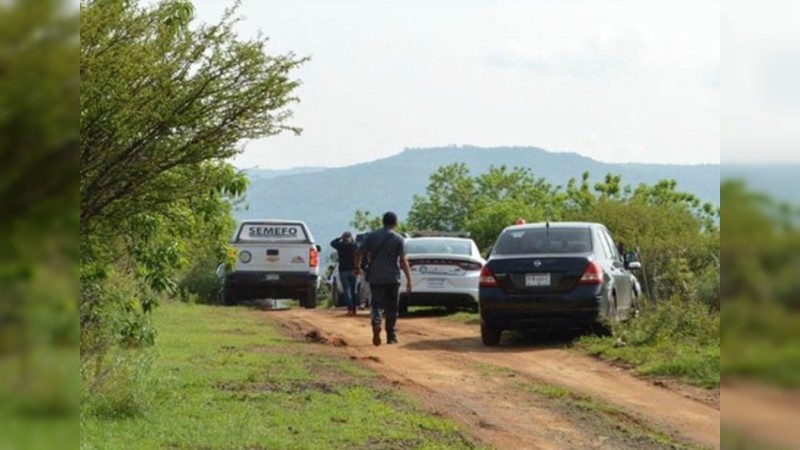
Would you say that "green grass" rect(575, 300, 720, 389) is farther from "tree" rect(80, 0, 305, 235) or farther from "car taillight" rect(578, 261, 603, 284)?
"tree" rect(80, 0, 305, 235)

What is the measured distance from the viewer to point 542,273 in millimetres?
15289

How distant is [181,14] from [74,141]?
812cm

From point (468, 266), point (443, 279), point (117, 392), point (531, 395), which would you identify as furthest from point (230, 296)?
point (117, 392)

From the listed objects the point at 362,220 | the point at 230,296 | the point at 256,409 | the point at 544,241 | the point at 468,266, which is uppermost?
the point at 362,220

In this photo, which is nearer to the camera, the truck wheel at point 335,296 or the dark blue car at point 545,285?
the dark blue car at point 545,285

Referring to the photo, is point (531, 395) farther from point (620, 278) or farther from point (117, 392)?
point (620, 278)

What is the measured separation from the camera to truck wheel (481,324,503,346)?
15.8m

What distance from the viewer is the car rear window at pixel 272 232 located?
88.0 ft

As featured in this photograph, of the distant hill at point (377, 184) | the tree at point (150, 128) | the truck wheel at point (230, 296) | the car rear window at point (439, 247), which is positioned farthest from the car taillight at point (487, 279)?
the distant hill at point (377, 184)

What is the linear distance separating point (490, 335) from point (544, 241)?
1366 mm

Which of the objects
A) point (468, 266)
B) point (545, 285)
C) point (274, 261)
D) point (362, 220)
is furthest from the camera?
point (362, 220)

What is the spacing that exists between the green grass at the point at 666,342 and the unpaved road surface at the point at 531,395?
0.33 metres

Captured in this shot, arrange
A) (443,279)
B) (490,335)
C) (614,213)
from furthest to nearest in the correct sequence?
(614,213) < (443,279) < (490,335)

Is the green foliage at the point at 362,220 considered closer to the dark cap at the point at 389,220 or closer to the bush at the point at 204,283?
the bush at the point at 204,283
